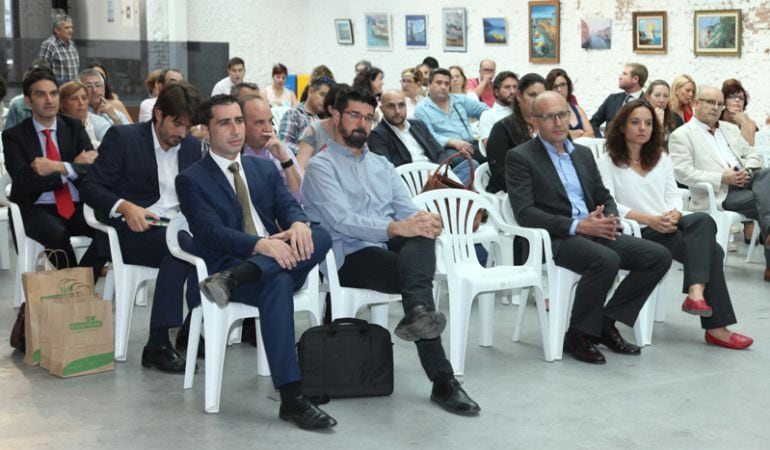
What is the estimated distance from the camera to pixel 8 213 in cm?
629

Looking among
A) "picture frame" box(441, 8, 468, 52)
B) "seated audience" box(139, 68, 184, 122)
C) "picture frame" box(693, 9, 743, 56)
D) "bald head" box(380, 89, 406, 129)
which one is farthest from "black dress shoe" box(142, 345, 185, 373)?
"picture frame" box(441, 8, 468, 52)

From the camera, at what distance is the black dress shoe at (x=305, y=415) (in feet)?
13.2

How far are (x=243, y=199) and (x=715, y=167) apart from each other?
3996 millimetres

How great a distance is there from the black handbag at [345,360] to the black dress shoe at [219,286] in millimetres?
417

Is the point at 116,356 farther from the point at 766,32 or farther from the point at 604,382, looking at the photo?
the point at 766,32

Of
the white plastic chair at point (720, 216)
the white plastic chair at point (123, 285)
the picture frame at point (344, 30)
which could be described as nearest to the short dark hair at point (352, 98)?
the white plastic chair at point (123, 285)

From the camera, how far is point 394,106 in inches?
263

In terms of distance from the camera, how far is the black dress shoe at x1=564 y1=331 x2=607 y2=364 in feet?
16.5

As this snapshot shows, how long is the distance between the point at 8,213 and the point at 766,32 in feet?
23.9

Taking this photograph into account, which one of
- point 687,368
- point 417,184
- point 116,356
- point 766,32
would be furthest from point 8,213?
point 766,32

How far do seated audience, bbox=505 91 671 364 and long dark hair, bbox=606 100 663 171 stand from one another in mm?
319

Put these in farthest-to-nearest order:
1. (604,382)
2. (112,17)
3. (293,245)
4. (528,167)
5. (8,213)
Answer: (112,17)
(8,213)
(528,167)
(604,382)
(293,245)

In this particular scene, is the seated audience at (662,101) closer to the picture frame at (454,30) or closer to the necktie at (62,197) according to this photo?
the necktie at (62,197)

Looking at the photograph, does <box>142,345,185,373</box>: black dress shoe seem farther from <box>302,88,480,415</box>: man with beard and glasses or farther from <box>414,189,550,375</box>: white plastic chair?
<box>414,189,550,375</box>: white plastic chair
